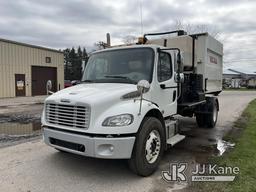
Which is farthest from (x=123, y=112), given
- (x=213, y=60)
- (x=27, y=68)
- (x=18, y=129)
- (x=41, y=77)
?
(x=41, y=77)

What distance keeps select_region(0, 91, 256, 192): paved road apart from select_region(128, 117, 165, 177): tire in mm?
184

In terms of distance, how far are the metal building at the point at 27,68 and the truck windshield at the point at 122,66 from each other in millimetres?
20809

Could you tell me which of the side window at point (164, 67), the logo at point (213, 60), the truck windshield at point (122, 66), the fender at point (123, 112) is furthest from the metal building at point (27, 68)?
the fender at point (123, 112)

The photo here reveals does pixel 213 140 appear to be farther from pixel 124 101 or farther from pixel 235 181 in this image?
pixel 124 101

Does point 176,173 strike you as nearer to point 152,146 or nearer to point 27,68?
point 152,146

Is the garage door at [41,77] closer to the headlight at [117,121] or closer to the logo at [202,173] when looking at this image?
the logo at [202,173]

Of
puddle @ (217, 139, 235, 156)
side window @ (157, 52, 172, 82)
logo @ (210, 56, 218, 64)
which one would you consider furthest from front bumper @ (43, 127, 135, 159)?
logo @ (210, 56, 218, 64)

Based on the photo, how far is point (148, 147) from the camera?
486 cm

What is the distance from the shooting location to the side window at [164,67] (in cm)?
559

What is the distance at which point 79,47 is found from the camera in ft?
296

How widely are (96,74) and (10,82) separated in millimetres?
21662

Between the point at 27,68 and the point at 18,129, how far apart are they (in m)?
19.2

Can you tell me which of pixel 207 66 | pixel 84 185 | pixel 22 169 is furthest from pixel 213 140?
pixel 22 169

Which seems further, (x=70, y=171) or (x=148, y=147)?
(x=70, y=171)
